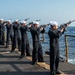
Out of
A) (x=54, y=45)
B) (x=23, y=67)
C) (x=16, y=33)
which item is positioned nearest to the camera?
(x=54, y=45)

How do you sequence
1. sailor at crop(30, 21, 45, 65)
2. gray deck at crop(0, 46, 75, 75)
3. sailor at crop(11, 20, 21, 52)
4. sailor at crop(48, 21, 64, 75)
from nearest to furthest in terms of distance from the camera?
1. sailor at crop(48, 21, 64, 75)
2. gray deck at crop(0, 46, 75, 75)
3. sailor at crop(30, 21, 45, 65)
4. sailor at crop(11, 20, 21, 52)

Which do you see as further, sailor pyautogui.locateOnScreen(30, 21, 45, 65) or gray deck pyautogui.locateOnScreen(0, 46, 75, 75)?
sailor pyautogui.locateOnScreen(30, 21, 45, 65)

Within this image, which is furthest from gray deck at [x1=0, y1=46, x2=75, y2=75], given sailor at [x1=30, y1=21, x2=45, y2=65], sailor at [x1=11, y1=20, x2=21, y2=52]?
sailor at [x1=11, y1=20, x2=21, y2=52]

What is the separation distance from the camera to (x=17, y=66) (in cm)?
1348

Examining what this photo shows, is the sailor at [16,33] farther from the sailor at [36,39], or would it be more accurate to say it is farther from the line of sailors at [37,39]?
the sailor at [36,39]

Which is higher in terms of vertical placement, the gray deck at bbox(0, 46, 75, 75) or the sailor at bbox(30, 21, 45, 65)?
the sailor at bbox(30, 21, 45, 65)

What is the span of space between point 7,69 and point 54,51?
7.97ft

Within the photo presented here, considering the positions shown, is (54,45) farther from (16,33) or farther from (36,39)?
(16,33)

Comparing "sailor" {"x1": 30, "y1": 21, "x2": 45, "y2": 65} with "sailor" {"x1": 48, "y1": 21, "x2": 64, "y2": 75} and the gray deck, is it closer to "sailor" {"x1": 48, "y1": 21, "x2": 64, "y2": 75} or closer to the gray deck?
the gray deck

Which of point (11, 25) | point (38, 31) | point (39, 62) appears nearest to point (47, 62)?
point (39, 62)

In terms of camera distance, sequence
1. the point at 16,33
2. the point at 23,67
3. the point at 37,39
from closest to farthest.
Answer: the point at 23,67 → the point at 37,39 → the point at 16,33

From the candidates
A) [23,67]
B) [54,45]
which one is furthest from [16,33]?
[54,45]

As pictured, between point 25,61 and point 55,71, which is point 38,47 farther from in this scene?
point 55,71

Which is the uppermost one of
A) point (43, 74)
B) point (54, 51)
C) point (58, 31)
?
point (58, 31)
